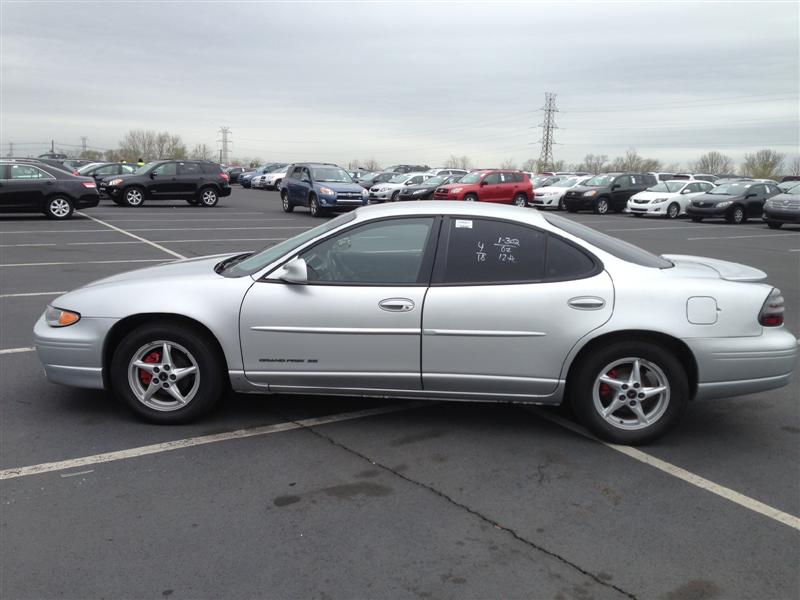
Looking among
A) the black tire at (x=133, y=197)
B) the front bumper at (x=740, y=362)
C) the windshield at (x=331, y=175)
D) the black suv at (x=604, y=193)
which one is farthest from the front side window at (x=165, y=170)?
the front bumper at (x=740, y=362)

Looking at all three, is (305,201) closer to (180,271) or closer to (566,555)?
(180,271)

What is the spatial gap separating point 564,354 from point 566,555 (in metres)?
1.41

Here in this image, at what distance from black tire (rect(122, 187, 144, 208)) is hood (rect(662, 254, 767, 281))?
75.4ft

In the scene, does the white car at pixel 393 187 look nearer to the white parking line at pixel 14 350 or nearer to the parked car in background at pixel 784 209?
the parked car in background at pixel 784 209

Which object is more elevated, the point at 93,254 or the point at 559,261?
the point at 559,261

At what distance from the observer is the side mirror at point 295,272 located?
14.0 feet

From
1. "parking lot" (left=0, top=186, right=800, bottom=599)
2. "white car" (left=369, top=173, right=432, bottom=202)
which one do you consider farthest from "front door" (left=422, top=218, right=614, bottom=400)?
"white car" (left=369, top=173, right=432, bottom=202)

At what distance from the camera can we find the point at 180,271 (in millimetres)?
4762

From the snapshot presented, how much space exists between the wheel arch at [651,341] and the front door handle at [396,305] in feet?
3.49

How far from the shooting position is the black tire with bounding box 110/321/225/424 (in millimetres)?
4383

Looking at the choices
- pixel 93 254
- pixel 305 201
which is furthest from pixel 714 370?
pixel 305 201

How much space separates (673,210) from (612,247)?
2425cm

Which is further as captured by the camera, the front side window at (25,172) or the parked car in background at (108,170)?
the parked car in background at (108,170)

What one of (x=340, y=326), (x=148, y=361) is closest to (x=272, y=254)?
(x=340, y=326)
